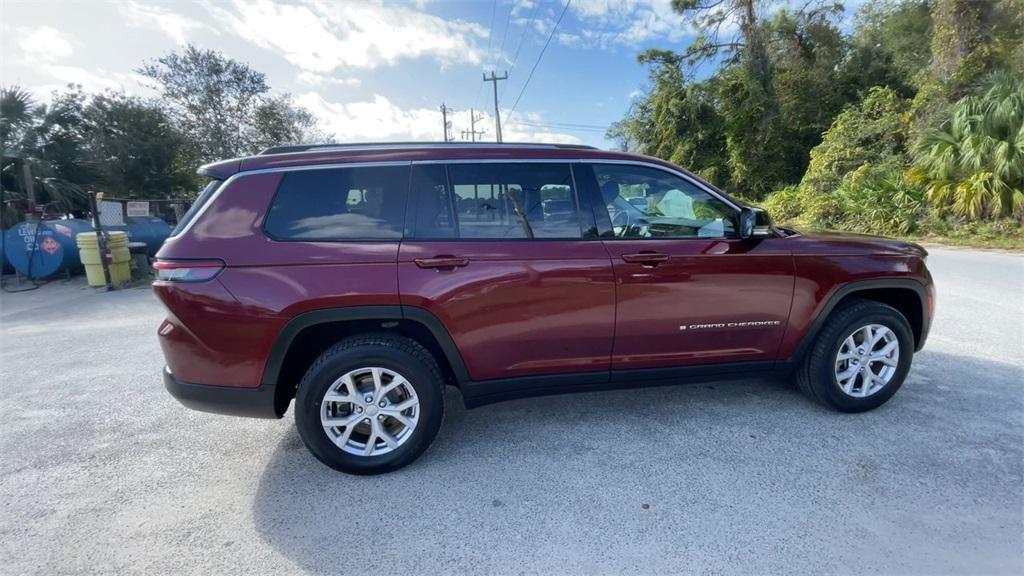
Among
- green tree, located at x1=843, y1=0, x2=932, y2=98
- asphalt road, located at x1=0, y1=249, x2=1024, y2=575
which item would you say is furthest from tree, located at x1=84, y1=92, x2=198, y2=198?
green tree, located at x1=843, y1=0, x2=932, y2=98

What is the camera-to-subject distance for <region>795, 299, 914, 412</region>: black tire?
307 cm

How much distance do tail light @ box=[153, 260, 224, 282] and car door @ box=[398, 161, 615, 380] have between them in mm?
950

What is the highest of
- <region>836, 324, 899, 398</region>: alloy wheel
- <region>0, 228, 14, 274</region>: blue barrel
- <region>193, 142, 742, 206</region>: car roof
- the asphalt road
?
<region>193, 142, 742, 206</region>: car roof

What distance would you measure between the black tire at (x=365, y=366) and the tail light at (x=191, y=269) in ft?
2.29

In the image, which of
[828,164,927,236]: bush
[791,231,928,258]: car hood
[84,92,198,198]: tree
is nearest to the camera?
[791,231,928,258]: car hood

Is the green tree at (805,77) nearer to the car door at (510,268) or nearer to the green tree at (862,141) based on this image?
the green tree at (862,141)

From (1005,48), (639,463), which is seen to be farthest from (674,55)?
(639,463)

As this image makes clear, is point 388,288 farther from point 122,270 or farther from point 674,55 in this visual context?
point 674,55

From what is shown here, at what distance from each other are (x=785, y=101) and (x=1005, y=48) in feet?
24.6

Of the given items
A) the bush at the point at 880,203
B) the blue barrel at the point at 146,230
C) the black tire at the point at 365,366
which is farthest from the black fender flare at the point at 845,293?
the blue barrel at the point at 146,230

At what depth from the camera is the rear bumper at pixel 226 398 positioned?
8.38 feet

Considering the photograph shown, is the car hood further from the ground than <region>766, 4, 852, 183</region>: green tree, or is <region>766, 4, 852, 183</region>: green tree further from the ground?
<region>766, 4, 852, 183</region>: green tree

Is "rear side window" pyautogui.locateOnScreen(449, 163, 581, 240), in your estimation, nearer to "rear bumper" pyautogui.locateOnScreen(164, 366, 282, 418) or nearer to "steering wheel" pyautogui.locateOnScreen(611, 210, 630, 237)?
"steering wheel" pyautogui.locateOnScreen(611, 210, 630, 237)

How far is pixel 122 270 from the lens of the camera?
30.8ft
